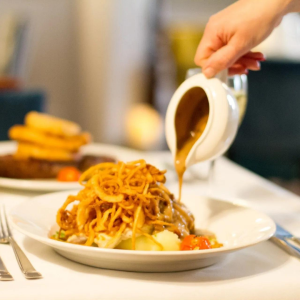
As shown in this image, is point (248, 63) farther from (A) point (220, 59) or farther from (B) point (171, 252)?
(B) point (171, 252)

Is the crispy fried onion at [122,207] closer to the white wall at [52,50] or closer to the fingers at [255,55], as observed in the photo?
the fingers at [255,55]

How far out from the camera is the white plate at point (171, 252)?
883mm

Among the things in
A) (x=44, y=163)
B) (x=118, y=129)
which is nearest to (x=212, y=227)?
(x=44, y=163)

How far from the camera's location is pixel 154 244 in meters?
1.05

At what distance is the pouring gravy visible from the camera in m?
1.33

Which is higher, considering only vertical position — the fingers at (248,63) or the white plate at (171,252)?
the fingers at (248,63)

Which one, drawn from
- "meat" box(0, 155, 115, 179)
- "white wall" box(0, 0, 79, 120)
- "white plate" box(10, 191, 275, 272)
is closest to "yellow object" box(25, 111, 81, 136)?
"meat" box(0, 155, 115, 179)

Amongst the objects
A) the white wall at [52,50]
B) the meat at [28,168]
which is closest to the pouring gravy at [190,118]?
the meat at [28,168]

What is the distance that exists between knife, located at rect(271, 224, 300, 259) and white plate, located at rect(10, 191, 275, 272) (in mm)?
72

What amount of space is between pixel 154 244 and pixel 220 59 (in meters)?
0.58

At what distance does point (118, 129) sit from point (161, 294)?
241 inches

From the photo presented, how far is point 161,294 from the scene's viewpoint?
864mm

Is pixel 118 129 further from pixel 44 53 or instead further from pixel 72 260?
pixel 72 260

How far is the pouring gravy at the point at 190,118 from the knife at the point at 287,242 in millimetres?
350
